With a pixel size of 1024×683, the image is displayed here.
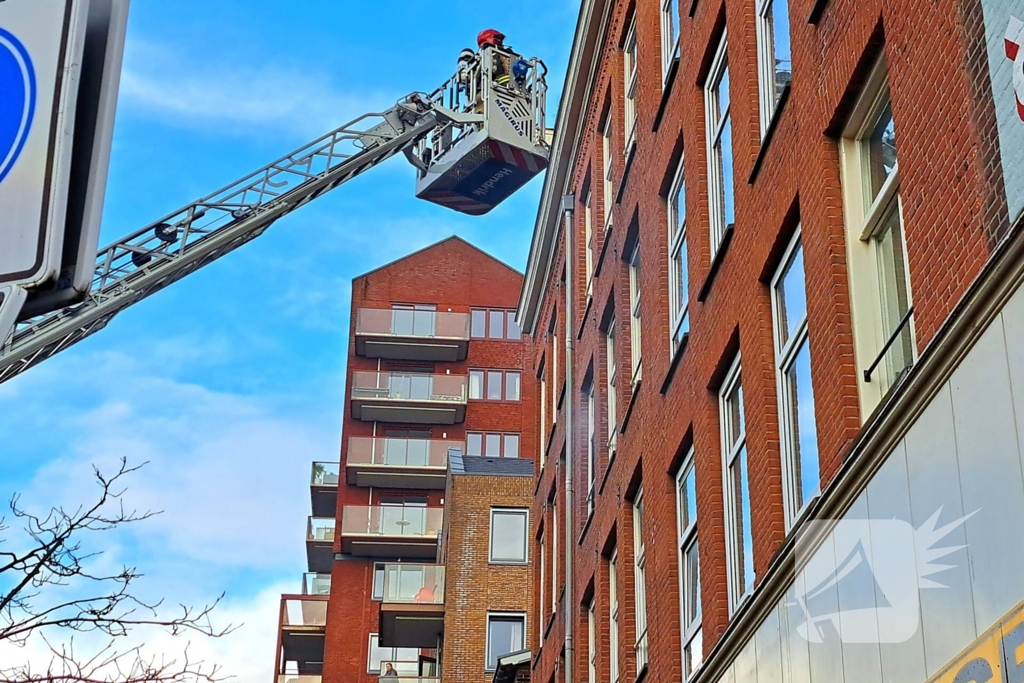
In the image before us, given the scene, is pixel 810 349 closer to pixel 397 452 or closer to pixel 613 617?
pixel 613 617

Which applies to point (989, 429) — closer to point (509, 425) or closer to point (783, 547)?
point (783, 547)

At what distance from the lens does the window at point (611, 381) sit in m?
23.4

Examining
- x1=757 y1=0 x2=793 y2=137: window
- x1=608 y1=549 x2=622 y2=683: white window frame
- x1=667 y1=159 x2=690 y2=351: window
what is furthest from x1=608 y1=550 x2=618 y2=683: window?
x1=757 y1=0 x2=793 y2=137: window

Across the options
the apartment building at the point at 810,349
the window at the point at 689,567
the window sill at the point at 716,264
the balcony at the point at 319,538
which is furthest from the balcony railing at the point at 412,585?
the window sill at the point at 716,264

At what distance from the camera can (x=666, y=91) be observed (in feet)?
63.9

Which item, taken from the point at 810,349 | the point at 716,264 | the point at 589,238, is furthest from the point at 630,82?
the point at 810,349

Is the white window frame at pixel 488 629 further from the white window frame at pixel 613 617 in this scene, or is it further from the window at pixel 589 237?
the white window frame at pixel 613 617

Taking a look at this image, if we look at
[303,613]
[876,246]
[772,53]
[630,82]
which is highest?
[630,82]

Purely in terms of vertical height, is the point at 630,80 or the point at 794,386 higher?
the point at 630,80

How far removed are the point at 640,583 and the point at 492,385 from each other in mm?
47095

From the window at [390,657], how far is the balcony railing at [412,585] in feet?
13.7

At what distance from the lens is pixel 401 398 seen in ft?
215

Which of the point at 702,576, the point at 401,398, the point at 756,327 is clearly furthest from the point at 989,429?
the point at 401,398

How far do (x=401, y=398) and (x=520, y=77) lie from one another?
29514 mm
